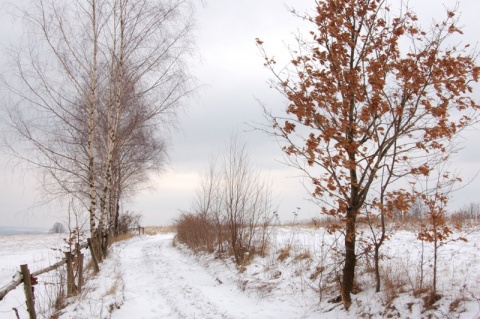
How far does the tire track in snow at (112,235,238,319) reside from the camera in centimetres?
637

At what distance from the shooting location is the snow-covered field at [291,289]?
4863 millimetres

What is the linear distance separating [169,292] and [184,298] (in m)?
0.76

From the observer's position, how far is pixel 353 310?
5.33 metres

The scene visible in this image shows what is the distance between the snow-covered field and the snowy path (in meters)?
0.02

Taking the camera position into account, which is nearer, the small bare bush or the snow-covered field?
the snow-covered field

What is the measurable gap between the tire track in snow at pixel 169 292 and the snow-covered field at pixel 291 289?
18mm

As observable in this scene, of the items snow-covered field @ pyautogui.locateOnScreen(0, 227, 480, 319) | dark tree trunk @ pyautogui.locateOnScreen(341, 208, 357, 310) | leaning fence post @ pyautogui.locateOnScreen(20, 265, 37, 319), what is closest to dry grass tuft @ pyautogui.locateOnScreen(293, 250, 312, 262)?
snow-covered field @ pyautogui.locateOnScreen(0, 227, 480, 319)

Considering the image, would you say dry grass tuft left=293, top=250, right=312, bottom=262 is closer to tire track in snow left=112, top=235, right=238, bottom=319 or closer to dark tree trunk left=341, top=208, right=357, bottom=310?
tire track in snow left=112, top=235, right=238, bottom=319

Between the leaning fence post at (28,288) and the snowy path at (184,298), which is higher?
the leaning fence post at (28,288)

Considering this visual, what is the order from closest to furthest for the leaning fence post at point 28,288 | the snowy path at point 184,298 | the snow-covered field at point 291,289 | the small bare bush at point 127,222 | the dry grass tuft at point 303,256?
the snow-covered field at point 291,289 < the leaning fence post at point 28,288 < the snowy path at point 184,298 < the dry grass tuft at point 303,256 < the small bare bush at point 127,222

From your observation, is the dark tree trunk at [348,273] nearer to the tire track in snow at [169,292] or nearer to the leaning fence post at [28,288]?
the tire track in snow at [169,292]

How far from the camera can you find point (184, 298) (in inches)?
287

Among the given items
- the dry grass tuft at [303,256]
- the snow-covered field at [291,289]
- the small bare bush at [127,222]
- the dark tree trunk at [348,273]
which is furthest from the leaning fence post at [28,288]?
the small bare bush at [127,222]

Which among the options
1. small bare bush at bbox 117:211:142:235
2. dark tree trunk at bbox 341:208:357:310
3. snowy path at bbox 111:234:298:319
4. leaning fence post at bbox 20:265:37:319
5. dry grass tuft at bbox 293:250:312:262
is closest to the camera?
leaning fence post at bbox 20:265:37:319
